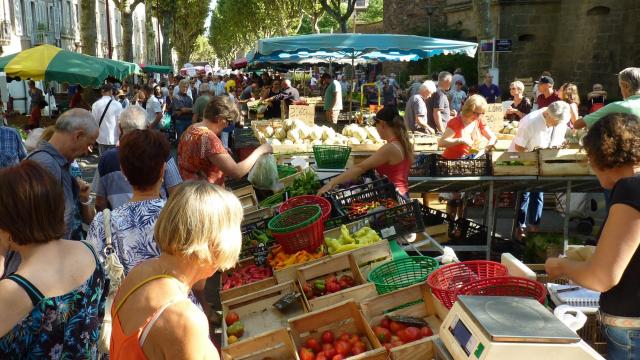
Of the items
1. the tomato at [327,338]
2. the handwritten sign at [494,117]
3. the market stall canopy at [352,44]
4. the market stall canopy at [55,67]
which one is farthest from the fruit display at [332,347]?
the market stall canopy at [55,67]

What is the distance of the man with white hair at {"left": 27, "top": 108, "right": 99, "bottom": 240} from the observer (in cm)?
390

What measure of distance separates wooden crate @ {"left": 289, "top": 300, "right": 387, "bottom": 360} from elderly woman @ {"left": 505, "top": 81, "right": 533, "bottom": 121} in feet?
25.7

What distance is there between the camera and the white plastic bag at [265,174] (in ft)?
20.9

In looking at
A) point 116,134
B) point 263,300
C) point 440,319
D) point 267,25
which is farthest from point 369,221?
point 267,25

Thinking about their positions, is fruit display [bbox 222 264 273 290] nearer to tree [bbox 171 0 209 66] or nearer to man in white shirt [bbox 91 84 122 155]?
man in white shirt [bbox 91 84 122 155]

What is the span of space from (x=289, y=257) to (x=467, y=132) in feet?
11.2

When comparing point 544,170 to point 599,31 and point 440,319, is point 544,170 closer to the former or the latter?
point 440,319

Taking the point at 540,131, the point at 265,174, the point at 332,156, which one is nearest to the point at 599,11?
the point at 540,131

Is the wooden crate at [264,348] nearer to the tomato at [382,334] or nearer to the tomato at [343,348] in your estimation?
the tomato at [343,348]

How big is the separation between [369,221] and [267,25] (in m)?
51.3

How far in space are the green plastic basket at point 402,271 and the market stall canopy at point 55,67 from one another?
10.1m

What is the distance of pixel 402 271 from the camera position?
158 inches

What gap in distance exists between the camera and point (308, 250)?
4492mm

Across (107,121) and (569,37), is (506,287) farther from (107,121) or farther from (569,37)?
(569,37)
